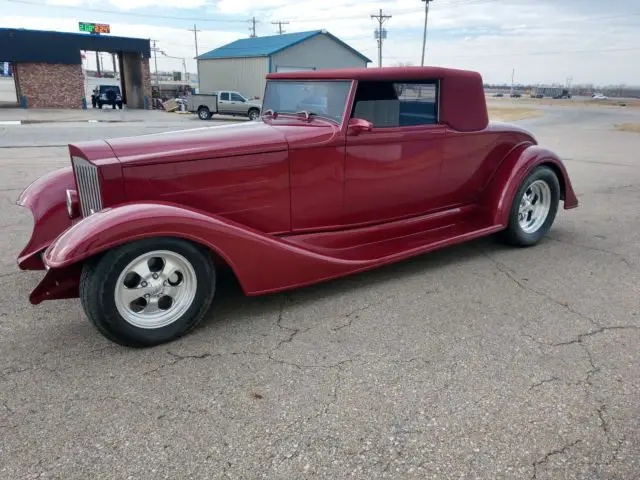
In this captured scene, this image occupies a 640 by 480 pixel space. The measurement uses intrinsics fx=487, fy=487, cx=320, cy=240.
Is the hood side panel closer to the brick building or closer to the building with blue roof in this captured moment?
the building with blue roof

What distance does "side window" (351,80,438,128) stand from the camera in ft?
12.8

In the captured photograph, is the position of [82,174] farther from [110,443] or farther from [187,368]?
[110,443]

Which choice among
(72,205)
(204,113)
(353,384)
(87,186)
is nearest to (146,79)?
(204,113)

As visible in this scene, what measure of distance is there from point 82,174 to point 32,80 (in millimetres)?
30092

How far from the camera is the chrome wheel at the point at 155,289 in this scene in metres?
2.95

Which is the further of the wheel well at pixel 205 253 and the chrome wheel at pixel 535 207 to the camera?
the chrome wheel at pixel 535 207

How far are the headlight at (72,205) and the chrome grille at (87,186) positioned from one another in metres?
0.22

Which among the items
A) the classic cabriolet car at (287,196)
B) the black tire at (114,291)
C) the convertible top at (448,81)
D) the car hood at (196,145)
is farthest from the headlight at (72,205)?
the convertible top at (448,81)

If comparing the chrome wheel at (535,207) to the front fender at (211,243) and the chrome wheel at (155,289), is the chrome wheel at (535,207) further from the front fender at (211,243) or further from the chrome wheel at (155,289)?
the chrome wheel at (155,289)

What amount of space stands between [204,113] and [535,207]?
75.3 feet

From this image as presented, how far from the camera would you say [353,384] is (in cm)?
266

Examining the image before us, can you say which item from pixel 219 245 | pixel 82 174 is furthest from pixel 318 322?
pixel 82 174

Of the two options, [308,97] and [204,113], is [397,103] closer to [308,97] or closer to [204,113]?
[308,97]

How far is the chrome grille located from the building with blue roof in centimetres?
2888
